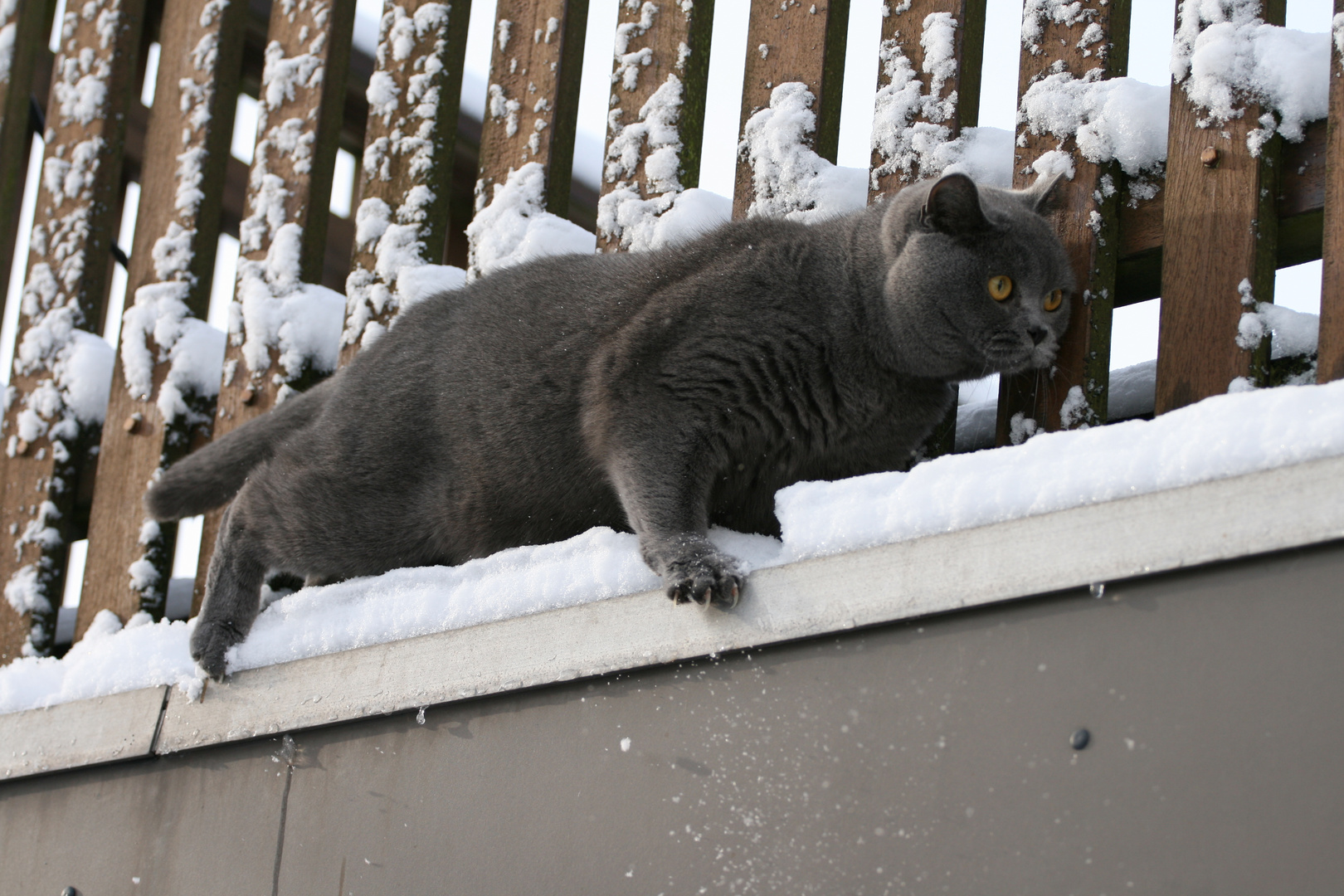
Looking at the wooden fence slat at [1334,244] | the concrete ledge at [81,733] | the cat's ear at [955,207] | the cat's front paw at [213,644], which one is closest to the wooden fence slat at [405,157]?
the cat's front paw at [213,644]

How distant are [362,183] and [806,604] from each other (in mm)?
1487

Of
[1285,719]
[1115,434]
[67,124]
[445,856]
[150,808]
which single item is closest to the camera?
[1285,719]

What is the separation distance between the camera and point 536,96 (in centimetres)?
221

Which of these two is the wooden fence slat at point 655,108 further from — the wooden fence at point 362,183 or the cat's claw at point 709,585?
the cat's claw at point 709,585

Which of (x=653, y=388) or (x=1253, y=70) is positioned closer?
(x=1253, y=70)

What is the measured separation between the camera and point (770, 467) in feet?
5.80

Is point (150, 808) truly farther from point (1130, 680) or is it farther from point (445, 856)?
point (1130, 680)

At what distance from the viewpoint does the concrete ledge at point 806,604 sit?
1043mm

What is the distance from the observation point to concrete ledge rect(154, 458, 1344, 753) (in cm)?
104

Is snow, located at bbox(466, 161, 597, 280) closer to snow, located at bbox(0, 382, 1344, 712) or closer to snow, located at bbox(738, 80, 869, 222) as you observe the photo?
snow, located at bbox(738, 80, 869, 222)

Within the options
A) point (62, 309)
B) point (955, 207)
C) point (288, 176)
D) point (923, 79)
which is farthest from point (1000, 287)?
A: point (62, 309)

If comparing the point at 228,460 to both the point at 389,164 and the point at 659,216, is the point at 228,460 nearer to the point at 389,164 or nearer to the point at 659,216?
the point at 389,164

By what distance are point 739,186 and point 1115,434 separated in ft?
3.31

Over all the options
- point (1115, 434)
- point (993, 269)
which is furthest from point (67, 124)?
point (1115, 434)
